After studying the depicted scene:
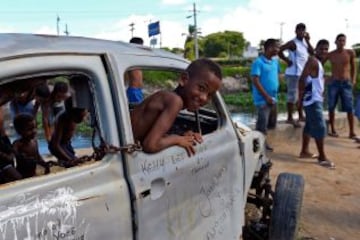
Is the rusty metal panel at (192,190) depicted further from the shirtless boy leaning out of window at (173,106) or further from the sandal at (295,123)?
the sandal at (295,123)

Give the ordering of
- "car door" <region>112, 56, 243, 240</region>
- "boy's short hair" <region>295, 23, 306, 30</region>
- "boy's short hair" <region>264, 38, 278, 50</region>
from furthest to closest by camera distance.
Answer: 1. "boy's short hair" <region>295, 23, 306, 30</region>
2. "boy's short hair" <region>264, 38, 278, 50</region>
3. "car door" <region>112, 56, 243, 240</region>

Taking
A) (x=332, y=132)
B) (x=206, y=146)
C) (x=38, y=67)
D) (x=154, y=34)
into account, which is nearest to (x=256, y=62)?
(x=332, y=132)

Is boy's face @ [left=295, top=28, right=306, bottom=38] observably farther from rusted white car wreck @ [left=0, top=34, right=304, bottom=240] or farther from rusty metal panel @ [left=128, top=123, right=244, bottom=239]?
rusted white car wreck @ [left=0, top=34, right=304, bottom=240]

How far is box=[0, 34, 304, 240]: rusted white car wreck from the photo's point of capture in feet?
6.90

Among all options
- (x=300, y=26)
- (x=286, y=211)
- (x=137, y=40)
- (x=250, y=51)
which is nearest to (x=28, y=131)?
(x=286, y=211)

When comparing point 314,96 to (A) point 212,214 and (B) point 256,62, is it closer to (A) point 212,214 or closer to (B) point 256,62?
(B) point 256,62

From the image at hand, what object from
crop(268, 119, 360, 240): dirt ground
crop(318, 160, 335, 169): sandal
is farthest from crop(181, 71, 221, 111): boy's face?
crop(318, 160, 335, 169): sandal

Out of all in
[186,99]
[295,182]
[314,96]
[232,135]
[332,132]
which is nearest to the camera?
[186,99]

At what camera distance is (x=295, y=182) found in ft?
13.3

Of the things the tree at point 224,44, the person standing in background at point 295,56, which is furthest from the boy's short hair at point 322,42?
the tree at point 224,44

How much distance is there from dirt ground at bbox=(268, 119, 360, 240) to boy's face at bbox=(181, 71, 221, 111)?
2.36 metres

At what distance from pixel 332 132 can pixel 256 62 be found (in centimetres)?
276

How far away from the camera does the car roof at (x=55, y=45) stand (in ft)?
7.23

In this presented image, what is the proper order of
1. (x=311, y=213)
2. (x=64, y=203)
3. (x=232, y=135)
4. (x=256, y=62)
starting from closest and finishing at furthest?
(x=64, y=203)
(x=232, y=135)
(x=311, y=213)
(x=256, y=62)
